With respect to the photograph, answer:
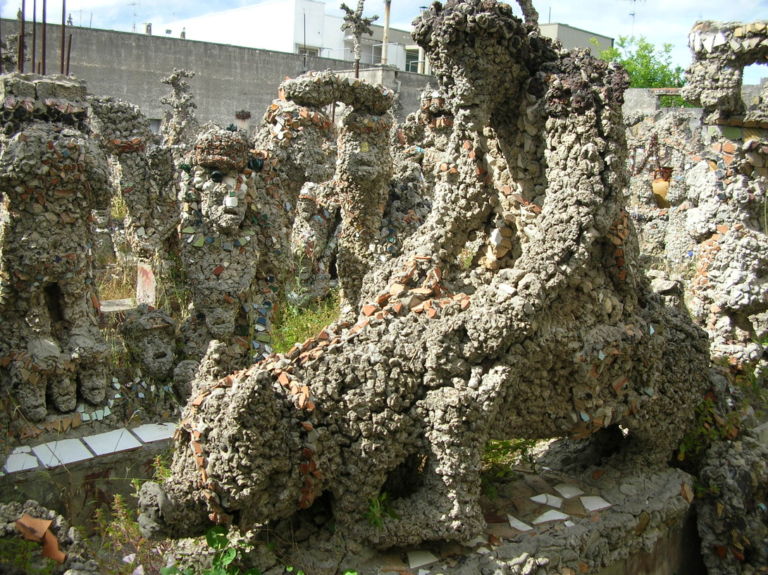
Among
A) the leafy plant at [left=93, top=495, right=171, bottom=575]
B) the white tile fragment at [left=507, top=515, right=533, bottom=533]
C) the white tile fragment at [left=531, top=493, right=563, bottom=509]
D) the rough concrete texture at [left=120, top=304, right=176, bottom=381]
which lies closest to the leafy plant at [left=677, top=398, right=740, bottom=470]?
the white tile fragment at [left=531, top=493, right=563, bottom=509]

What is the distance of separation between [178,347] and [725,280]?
4027 millimetres

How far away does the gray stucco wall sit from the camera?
21.5 m

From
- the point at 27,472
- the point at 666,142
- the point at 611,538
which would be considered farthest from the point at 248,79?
the point at 611,538

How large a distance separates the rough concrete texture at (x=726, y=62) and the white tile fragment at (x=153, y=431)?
451 centimetres

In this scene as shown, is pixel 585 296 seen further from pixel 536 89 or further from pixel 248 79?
pixel 248 79

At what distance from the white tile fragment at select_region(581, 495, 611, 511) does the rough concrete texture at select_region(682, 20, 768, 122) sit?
3.46 m

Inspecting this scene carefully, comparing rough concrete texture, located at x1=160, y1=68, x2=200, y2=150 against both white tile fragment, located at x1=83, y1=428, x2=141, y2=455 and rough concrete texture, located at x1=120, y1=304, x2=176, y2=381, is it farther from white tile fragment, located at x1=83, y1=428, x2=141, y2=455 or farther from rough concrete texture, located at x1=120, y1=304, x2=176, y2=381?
white tile fragment, located at x1=83, y1=428, x2=141, y2=455

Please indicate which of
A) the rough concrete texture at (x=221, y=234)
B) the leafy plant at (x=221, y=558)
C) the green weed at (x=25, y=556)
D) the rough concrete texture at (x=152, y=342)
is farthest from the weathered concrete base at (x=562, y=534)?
the rough concrete texture at (x=152, y=342)

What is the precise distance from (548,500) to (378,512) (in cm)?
101

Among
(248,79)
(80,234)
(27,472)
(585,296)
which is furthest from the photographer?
(248,79)

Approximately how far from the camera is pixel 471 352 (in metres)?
3.18

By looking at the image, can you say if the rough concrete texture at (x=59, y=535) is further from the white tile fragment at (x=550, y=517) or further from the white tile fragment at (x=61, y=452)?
the white tile fragment at (x=550, y=517)

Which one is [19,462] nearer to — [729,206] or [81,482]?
[81,482]

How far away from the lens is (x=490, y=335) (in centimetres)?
314
